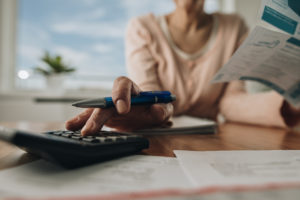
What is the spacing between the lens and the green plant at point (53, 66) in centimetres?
177

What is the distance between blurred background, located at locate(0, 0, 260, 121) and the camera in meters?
1.83

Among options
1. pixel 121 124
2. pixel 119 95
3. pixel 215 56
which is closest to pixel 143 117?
pixel 121 124

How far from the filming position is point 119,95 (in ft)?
1.05

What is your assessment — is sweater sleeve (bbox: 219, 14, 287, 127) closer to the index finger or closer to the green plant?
the index finger

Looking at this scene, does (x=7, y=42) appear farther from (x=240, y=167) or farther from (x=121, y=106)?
(x=240, y=167)

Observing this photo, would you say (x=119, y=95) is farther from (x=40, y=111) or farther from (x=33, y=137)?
(x=40, y=111)

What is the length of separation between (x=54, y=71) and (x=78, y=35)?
0.49 m

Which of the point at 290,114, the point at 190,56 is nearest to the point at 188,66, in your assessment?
the point at 190,56

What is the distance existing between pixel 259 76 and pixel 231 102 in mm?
350

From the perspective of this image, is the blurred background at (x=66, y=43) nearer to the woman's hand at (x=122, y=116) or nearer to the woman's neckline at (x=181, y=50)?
the woman's neckline at (x=181, y=50)

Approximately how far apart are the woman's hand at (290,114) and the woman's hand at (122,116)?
358mm

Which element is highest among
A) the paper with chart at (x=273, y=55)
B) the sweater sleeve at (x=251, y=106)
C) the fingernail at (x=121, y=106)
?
the paper with chart at (x=273, y=55)

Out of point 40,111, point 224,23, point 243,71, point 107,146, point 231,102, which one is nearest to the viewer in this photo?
point 107,146

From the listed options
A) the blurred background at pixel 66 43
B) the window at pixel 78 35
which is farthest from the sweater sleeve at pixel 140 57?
the window at pixel 78 35
